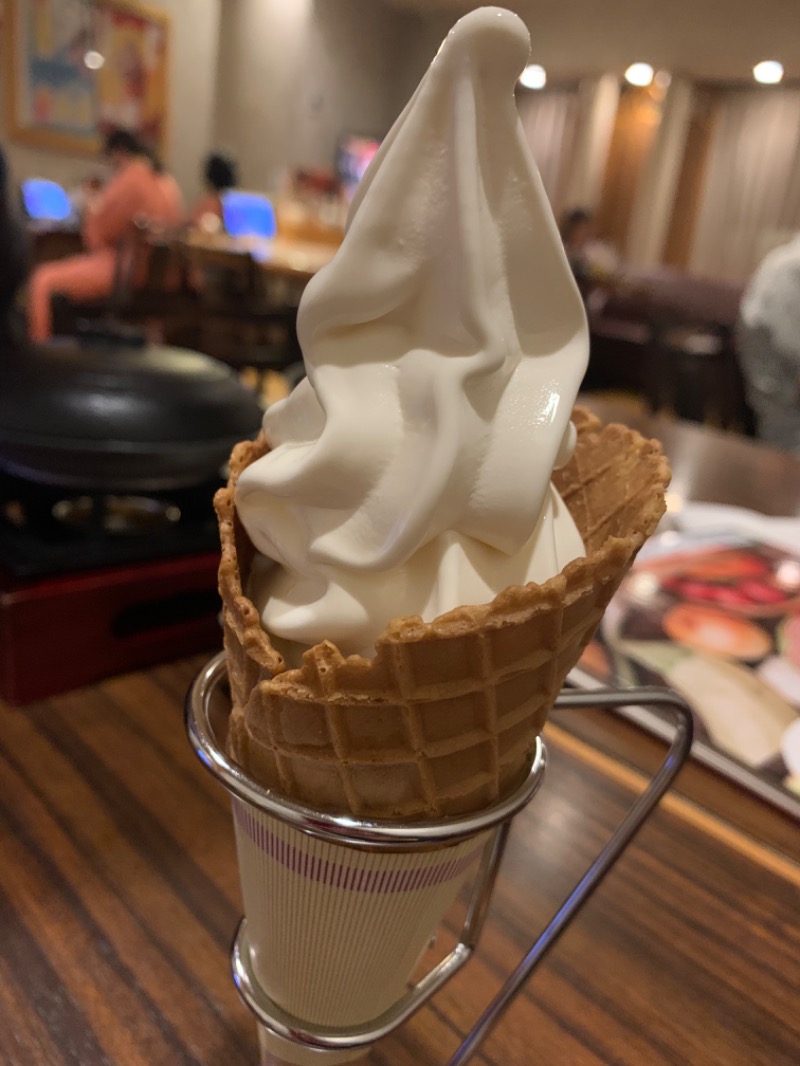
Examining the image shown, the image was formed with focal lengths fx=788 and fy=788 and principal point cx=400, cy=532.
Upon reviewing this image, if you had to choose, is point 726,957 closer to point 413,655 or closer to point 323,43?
point 413,655

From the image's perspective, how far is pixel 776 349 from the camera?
2771mm

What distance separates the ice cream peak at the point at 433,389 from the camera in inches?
15.7

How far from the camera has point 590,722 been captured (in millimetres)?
763

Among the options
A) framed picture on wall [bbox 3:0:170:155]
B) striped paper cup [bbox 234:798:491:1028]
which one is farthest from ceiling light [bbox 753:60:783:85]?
striped paper cup [bbox 234:798:491:1028]

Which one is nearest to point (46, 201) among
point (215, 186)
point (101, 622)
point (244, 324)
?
point (215, 186)

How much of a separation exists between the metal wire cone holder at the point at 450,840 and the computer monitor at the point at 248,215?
21.3 feet

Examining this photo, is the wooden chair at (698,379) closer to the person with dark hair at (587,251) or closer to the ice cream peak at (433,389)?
the ice cream peak at (433,389)

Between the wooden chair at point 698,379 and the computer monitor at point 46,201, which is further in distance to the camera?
the computer monitor at point 46,201

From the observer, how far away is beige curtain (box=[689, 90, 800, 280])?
7.68 meters

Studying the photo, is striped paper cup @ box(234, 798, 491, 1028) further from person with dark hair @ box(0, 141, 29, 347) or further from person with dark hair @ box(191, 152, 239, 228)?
person with dark hair @ box(191, 152, 239, 228)

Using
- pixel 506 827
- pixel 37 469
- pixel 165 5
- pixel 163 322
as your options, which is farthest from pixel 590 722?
pixel 165 5

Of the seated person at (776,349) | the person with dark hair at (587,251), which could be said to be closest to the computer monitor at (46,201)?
the person with dark hair at (587,251)

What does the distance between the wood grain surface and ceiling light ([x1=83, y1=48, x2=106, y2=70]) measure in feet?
24.7

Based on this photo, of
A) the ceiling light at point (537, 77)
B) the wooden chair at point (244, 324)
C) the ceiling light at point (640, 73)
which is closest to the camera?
the wooden chair at point (244, 324)
